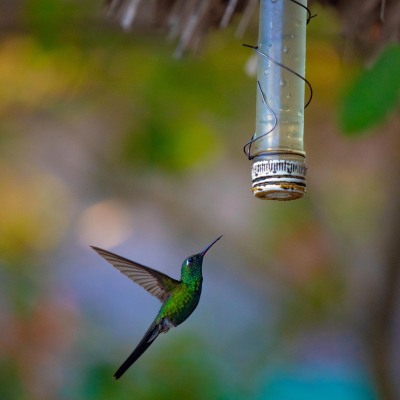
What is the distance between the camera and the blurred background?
12.5 ft

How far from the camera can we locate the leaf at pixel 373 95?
5.10ft

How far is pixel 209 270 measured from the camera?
162 inches

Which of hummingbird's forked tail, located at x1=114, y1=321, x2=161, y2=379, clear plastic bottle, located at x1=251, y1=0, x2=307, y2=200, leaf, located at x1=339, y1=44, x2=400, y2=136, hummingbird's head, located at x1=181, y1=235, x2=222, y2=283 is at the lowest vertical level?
hummingbird's forked tail, located at x1=114, y1=321, x2=161, y2=379

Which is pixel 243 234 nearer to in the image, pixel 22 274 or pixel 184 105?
pixel 184 105

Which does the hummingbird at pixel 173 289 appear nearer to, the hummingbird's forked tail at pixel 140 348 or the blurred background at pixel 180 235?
the hummingbird's forked tail at pixel 140 348

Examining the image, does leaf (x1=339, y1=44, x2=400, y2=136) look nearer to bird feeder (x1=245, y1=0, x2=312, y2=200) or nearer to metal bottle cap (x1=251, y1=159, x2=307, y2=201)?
bird feeder (x1=245, y1=0, x2=312, y2=200)

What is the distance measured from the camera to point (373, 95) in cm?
161

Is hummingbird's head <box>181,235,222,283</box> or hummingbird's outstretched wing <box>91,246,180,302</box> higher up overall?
hummingbird's head <box>181,235,222,283</box>

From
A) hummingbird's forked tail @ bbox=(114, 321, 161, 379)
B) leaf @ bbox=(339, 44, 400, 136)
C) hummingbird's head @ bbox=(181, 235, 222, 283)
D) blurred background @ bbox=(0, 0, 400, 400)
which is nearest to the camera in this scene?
leaf @ bbox=(339, 44, 400, 136)

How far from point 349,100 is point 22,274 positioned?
276 cm

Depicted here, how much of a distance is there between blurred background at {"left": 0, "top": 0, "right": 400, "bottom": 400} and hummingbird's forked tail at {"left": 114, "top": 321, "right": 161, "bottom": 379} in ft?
6.29

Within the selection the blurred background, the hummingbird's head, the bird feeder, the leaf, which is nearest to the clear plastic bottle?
the bird feeder

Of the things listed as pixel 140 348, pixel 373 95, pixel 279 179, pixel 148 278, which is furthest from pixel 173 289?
pixel 279 179

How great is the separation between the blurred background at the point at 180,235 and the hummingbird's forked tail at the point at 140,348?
192 cm
